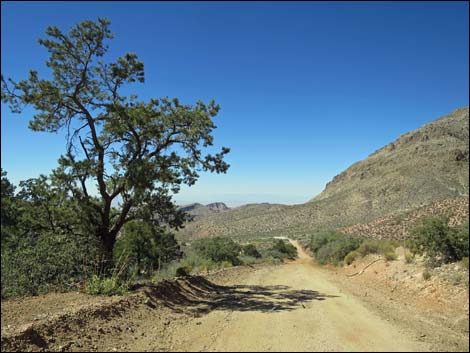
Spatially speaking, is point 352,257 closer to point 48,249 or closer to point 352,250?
point 352,250

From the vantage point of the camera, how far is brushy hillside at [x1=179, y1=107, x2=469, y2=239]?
59875mm

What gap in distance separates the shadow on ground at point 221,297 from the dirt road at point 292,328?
0.03 meters

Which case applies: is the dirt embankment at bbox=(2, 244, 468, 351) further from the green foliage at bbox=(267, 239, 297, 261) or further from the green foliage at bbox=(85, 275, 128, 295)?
the green foliage at bbox=(267, 239, 297, 261)

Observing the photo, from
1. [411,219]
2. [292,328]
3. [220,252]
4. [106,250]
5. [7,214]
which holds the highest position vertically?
[7,214]

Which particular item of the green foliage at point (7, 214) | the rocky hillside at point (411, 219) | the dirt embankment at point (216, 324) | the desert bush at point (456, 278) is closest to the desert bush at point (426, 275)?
the desert bush at point (456, 278)

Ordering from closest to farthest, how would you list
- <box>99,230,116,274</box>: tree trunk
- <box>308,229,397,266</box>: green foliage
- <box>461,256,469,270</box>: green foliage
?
<box>99,230,116,274</box>: tree trunk < <box>461,256,469,270</box>: green foliage < <box>308,229,397,266</box>: green foliage

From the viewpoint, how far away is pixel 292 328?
800 cm

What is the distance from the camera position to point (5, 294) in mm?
8516

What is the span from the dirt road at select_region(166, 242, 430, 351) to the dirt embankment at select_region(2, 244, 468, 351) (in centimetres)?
2

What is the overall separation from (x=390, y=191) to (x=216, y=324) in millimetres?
68230

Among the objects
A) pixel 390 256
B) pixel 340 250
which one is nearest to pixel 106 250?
pixel 390 256

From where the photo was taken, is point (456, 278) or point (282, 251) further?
point (282, 251)

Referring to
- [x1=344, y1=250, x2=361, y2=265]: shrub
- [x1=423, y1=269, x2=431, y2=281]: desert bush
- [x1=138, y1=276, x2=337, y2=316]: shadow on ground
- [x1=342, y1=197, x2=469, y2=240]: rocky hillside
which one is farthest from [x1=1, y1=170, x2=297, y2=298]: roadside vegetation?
[x1=342, y1=197, x2=469, y2=240]: rocky hillside

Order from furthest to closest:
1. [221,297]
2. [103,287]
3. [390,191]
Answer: [390,191] → [221,297] → [103,287]
